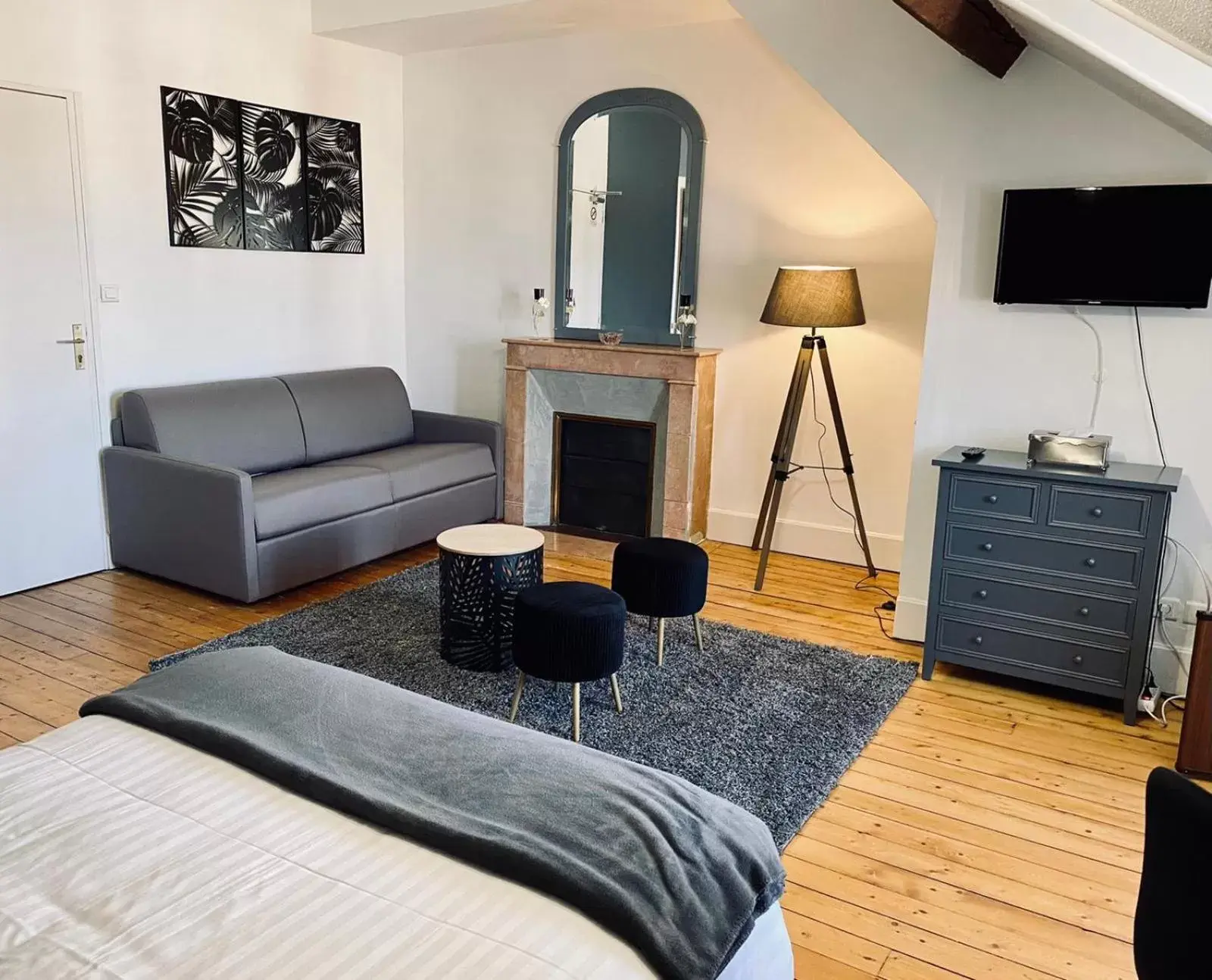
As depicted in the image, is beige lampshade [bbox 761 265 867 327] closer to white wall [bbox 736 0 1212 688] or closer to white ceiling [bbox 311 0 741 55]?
white wall [bbox 736 0 1212 688]

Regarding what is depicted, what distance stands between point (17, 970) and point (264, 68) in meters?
4.77

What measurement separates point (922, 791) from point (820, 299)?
2291mm

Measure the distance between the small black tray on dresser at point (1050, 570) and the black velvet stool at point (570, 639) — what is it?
1.31m

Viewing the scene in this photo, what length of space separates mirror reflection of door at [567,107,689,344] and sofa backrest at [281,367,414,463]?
1147 mm

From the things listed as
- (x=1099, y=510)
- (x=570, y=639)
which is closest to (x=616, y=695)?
(x=570, y=639)

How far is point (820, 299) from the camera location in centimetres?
432

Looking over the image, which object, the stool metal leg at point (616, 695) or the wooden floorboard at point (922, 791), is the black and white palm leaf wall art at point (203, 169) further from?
the stool metal leg at point (616, 695)

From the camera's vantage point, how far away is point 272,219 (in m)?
5.12

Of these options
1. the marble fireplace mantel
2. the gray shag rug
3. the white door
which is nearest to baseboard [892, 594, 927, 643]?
the gray shag rug

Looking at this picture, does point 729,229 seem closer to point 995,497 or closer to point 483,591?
point 995,497

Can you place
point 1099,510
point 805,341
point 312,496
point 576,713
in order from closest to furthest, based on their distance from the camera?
point 576,713
point 1099,510
point 312,496
point 805,341

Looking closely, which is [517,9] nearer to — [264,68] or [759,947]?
[264,68]

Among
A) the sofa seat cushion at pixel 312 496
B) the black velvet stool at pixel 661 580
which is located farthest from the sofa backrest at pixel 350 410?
the black velvet stool at pixel 661 580

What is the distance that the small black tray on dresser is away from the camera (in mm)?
3203
